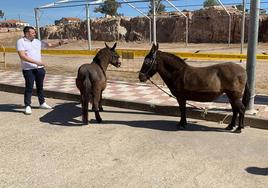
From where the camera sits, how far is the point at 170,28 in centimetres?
5225

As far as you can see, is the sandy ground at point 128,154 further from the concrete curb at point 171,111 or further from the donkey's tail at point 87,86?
the donkey's tail at point 87,86

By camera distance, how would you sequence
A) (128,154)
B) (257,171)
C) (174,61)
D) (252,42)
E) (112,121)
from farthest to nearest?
(112,121)
(252,42)
(174,61)
(128,154)
(257,171)

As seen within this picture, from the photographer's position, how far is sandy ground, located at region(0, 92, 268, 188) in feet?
15.0

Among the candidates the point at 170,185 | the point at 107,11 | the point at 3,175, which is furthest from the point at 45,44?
the point at 107,11

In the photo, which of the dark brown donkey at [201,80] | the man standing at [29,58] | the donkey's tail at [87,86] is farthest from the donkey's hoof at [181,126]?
the man standing at [29,58]

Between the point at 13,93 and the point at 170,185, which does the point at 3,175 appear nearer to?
the point at 170,185

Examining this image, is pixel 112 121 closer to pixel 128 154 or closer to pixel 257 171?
pixel 128 154

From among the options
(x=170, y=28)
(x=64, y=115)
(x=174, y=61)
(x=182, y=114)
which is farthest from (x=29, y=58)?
(x=170, y=28)

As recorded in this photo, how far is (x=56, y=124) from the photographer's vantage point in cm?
735

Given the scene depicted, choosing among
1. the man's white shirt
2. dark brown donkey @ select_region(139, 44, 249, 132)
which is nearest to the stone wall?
the man's white shirt

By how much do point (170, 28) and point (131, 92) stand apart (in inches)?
1717

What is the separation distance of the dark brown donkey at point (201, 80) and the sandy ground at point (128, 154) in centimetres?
58

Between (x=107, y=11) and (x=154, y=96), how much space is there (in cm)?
7503

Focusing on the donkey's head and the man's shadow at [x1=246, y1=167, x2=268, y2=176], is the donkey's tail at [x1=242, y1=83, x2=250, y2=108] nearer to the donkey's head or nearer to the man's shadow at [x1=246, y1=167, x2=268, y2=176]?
the donkey's head
